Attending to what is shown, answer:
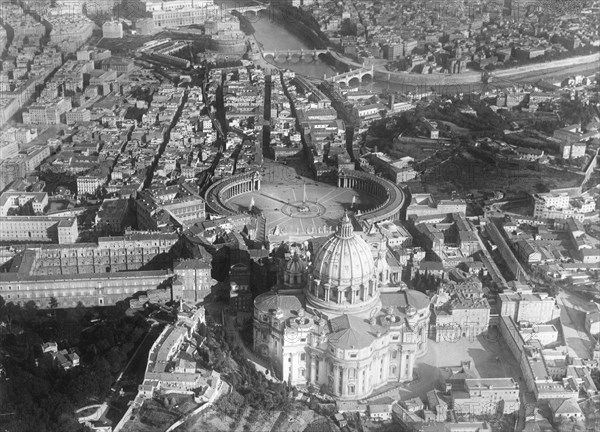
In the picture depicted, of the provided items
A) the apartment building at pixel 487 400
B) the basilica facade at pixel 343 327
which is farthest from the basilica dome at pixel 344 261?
the apartment building at pixel 487 400

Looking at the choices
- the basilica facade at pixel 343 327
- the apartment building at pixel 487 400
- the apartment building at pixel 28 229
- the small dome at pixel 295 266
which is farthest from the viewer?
the apartment building at pixel 28 229

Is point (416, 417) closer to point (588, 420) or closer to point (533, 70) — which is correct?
point (588, 420)

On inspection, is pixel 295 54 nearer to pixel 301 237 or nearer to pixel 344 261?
pixel 301 237

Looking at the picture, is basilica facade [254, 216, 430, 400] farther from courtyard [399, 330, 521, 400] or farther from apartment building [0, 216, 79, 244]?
apartment building [0, 216, 79, 244]

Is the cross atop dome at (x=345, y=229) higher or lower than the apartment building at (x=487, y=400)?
higher

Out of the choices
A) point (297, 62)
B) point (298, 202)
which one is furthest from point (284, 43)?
point (298, 202)

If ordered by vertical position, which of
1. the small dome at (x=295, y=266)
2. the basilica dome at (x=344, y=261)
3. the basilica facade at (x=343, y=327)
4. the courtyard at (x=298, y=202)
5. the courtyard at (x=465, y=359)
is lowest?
the courtyard at (x=465, y=359)

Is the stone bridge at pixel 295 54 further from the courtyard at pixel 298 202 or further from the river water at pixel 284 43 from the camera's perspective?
the courtyard at pixel 298 202
